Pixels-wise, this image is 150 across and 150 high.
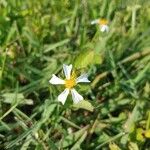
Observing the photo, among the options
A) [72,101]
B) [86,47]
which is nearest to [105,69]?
[86,47]

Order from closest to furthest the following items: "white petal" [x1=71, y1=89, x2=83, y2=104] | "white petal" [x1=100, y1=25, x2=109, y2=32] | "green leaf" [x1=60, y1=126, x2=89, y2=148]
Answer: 1. "white petal" [x1=71, y1=89, x2=83, y2=104]
2. "green leaf" [x1=60, y1=126, x2=89, y2=148]
3. "white petal" [x1=100, y1=25, x2=109, y2=32]

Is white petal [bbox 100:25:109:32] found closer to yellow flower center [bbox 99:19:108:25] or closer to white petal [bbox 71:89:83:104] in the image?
yellow flower center [bbox 99:19:108:25]

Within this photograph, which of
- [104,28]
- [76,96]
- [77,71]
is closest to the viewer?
[76,96]

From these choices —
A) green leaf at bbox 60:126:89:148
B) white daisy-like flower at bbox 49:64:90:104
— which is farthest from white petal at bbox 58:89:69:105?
green leaf at bbox 60:126:89:148

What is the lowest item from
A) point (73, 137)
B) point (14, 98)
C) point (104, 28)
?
point (73, 137)

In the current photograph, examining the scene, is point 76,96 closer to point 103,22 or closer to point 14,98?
point 14,98

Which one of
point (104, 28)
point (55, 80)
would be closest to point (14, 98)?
point (55, 80)

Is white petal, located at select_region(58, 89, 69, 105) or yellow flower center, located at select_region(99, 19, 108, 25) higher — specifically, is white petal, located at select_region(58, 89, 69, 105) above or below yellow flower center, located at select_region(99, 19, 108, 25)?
below

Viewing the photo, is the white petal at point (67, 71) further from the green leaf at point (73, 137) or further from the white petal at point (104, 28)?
the white petal at point (104, 28)

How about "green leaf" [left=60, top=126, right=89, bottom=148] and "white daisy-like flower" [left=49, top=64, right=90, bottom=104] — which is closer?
"white daisy-like flower" [left=49, top=64, right=90, bottom=104]
